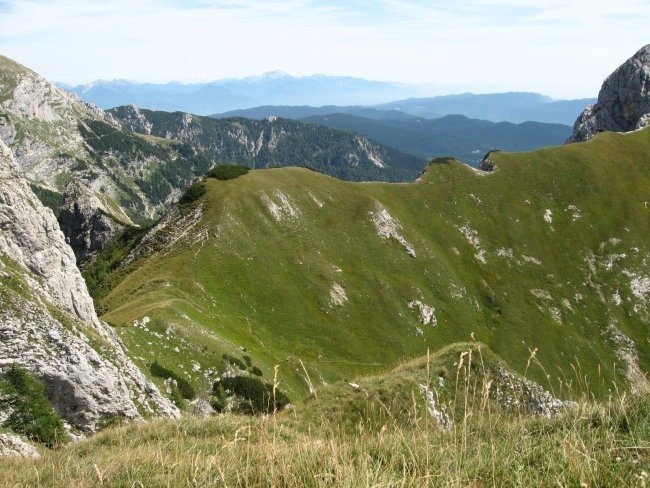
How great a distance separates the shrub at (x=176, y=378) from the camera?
34.1 meters

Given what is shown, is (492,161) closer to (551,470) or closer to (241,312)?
(241,312)

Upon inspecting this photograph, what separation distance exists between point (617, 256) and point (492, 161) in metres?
34.2

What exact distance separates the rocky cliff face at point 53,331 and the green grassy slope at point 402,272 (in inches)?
391

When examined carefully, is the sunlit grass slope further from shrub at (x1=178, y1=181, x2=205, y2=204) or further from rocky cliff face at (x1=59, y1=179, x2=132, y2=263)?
rocky cliff face at (x1=59, y1=179, x2=132, y2=263)

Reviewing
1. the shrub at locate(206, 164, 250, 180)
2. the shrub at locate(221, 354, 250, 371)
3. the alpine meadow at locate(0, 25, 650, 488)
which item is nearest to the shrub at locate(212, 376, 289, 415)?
the alpine meadow at locate(0, 25, 650, 488)

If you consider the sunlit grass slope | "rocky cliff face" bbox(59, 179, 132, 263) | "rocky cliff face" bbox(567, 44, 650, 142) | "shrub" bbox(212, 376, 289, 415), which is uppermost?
"rocky cliff face" bbox(567, 44, 650, 142)

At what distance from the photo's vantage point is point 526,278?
285 ft

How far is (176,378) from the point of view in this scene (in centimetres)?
3525

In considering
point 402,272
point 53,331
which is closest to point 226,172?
point 402,272

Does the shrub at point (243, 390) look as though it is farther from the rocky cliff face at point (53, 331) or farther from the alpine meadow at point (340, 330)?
the rocky cliff face at point (53, 331)

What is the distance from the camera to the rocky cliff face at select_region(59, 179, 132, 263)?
11717 cm

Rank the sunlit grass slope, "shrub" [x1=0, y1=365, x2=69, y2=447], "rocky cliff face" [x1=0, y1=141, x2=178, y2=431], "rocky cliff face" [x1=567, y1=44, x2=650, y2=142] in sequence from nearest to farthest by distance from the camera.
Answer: the sunlit grass slope → "shrub" [x1=0, y1=365, x2=69, y2=447] → "rocky cliff face" [x1=0, y1=141, x2=178, y2=431] → "rocky cliff face" [x1=567, y1=44, x2=650, y2=142]

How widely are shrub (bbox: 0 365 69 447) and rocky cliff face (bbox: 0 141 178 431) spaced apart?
0.52 m

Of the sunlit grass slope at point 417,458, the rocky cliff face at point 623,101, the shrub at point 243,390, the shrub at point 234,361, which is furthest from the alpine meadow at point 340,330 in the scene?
Result: the rocky cliff face at point 623,101
